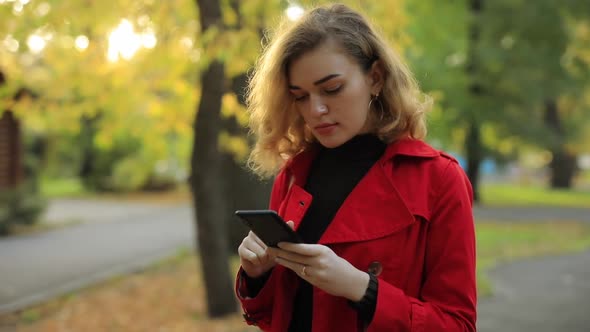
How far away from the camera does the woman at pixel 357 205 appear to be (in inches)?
67.1

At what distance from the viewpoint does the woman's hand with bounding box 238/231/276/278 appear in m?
1.87

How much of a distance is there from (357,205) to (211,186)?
5.65 m

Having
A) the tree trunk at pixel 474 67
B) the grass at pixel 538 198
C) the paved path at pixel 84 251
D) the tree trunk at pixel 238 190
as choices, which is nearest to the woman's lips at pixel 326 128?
the paved path at pixel 84 251

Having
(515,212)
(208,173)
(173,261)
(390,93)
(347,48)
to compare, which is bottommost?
(515,212)

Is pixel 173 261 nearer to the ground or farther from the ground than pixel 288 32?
nearer to the ground

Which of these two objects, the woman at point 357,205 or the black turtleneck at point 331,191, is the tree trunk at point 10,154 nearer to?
the woman at point 357,205

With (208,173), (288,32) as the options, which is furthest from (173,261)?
(288,32)

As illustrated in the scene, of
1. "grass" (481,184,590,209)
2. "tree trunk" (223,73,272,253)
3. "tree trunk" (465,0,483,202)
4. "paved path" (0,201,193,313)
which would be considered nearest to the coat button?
"paved path" (0,201,193,313)

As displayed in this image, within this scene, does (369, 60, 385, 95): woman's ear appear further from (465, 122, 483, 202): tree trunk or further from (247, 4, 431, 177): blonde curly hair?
(465, 122, 483, 202): tree trunk

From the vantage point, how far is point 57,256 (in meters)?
12.6

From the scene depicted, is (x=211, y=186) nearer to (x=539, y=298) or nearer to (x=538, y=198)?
(x=539, y=298)

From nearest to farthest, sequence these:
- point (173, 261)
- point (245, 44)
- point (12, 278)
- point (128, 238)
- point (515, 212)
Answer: point (245, 44), point (12, 278), point (173, 261), point (128, 238), point (515, 212)

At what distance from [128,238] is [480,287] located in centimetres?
915

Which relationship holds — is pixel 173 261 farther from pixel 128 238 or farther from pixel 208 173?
pixel 208 173
